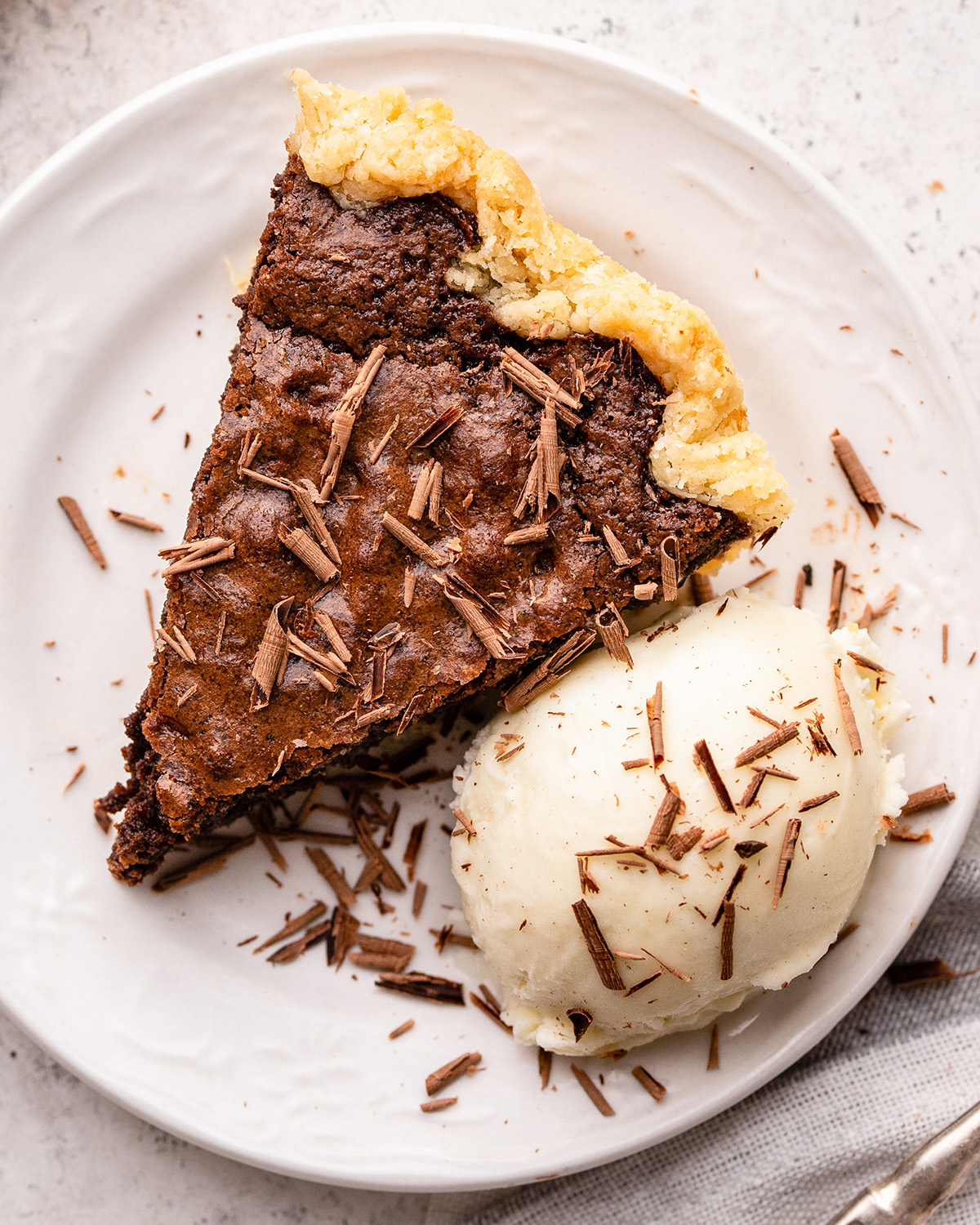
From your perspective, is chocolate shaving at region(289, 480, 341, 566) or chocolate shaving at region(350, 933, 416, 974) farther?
chocolate shaving at region(350, 933, 416, 974)

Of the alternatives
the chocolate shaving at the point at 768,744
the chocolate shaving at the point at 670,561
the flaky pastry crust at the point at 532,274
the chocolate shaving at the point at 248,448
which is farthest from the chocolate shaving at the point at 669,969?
the chocolate shaving at the point at 248,448

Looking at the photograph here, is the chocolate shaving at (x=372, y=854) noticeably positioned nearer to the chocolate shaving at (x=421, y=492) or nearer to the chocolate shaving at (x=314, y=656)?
the chocolate shaving at (x=314, y=656)

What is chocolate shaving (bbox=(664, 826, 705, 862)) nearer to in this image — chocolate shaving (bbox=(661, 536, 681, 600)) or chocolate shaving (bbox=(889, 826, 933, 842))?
chocolate shaving (bbox=(661, 536, 681, 600))

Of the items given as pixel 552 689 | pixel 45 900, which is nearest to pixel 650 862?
pixel 552 689

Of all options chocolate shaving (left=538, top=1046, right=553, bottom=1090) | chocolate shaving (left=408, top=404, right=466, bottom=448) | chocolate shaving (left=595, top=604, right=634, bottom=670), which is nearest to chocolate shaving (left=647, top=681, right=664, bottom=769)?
chocolate shaving (left=595, top=604, right=634, bottom=670)

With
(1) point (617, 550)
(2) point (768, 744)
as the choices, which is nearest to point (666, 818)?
(2) point (768, 744)

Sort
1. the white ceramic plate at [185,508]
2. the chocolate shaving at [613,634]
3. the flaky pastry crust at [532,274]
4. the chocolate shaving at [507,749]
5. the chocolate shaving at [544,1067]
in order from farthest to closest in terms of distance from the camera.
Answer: the chocolate shaving at [544,1067], the white ceramic plate at [185,508], the chocolate shaving at [507,749], the chocolate shaving at [613,634], the flaky pastry crust at [532,274]
